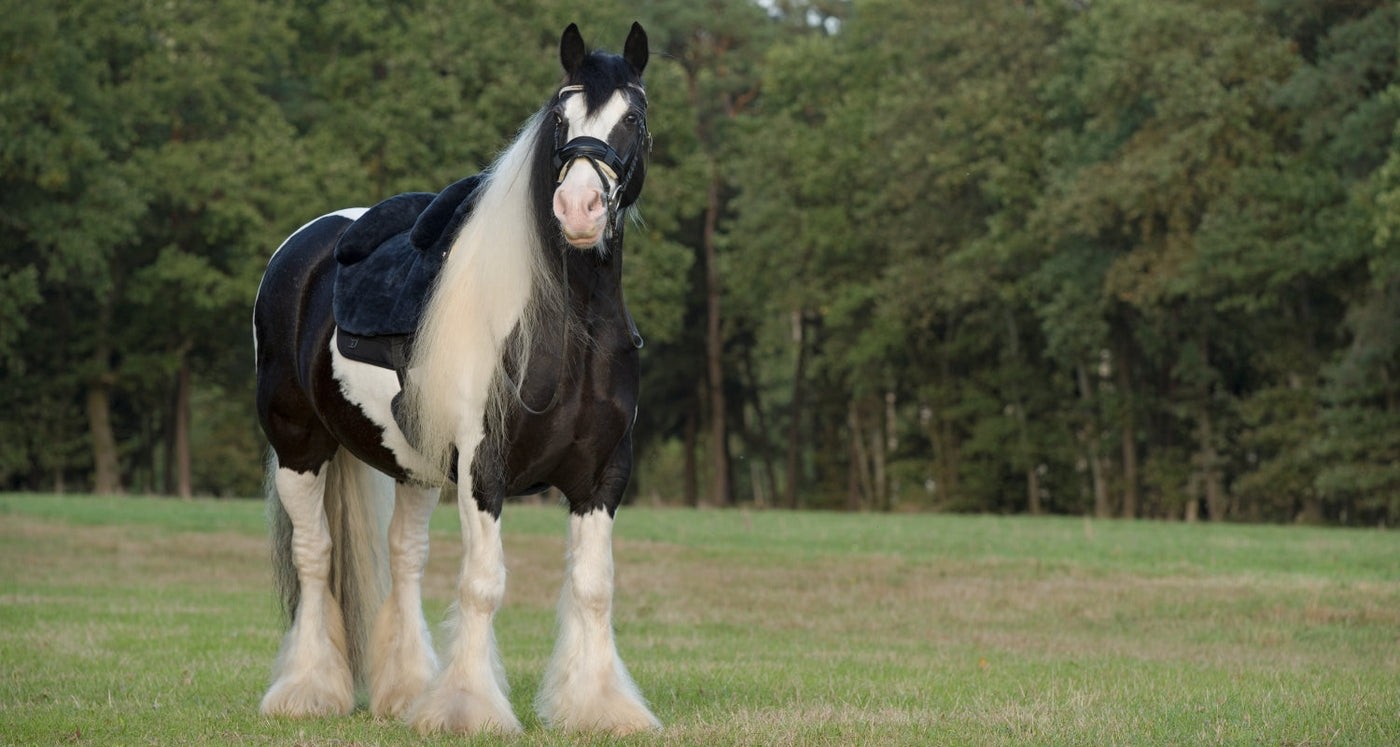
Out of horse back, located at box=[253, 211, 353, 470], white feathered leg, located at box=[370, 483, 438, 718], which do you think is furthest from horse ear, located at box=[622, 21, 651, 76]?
white feathered leg, located at box=[370, 483, 438, 718]

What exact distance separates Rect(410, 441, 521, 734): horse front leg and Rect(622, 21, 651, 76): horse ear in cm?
187

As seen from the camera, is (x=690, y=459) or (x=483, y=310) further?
(x=690, y=459)

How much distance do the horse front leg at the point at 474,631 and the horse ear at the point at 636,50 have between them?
1870 millimetres

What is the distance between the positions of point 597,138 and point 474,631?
2.24 m

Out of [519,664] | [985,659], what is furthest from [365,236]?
[985,659]

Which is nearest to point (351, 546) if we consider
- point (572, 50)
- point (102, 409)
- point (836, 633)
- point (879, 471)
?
point (572, 50)

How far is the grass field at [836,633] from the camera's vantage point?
7.58m

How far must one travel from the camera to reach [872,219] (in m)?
48.0

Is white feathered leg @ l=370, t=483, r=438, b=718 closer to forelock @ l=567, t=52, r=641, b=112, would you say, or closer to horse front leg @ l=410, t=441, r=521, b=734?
horse front leg @ l=410, t=441, r=521, b=734

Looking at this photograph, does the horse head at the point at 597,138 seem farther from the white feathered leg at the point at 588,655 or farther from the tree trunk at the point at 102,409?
the tree trunk at the point at 102,409

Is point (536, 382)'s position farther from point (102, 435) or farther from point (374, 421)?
point (102, 435)

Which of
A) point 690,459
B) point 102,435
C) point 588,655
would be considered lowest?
point 588,655

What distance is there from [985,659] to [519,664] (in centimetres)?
324

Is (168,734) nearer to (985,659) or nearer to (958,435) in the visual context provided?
(985,659)
